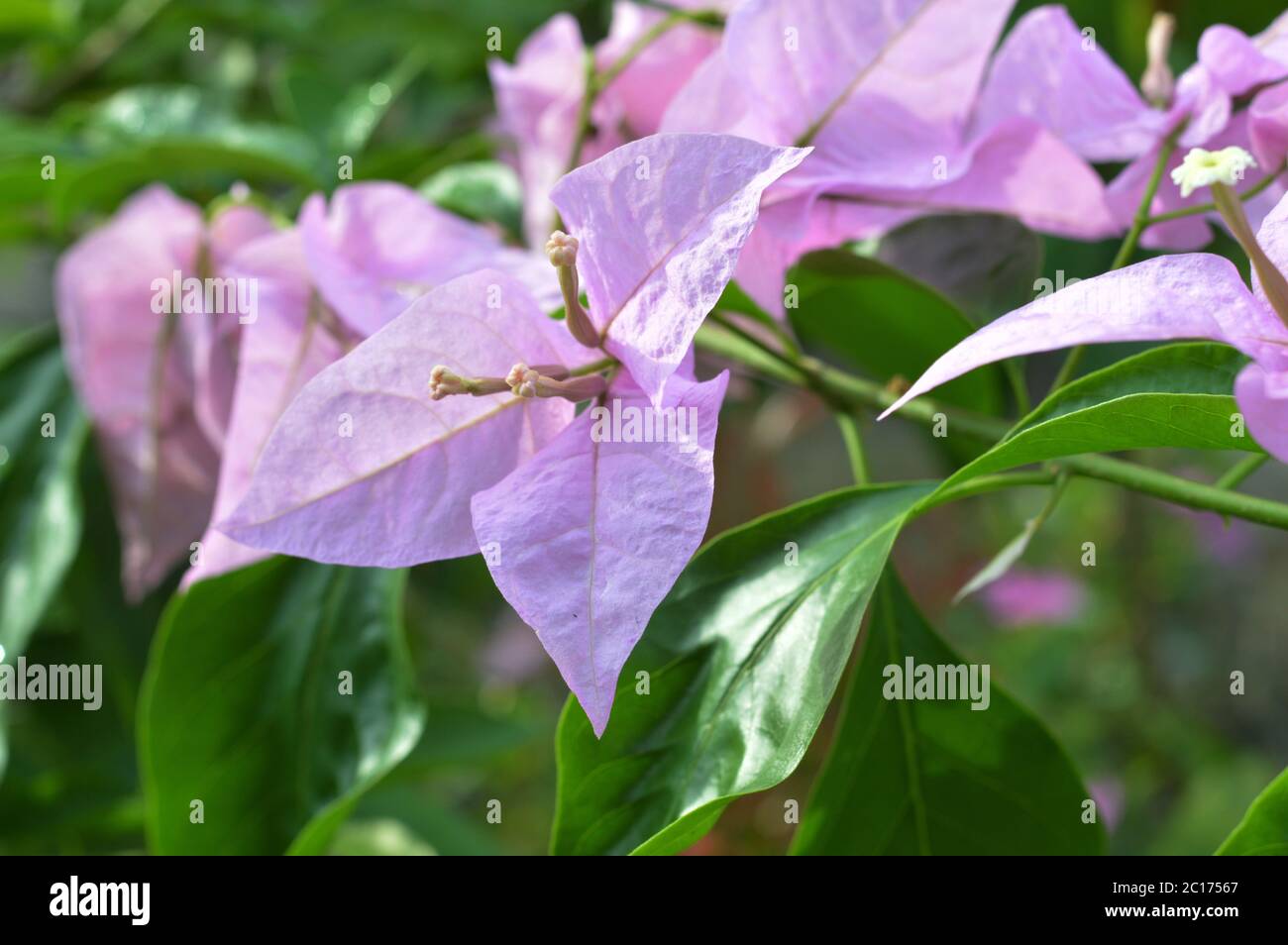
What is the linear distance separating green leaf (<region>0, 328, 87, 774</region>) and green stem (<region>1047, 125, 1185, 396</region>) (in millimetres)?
411

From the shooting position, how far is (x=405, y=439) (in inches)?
11.7

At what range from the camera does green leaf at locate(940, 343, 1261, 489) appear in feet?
0.82

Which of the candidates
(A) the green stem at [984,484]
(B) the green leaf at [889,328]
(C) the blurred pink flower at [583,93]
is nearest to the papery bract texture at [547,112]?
(C) the blurred pink flower at [583,93]

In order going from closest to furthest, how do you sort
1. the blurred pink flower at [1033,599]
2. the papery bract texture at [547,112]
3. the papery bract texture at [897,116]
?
the papery bract texture at [897,116], the papery bract texture at [547,112], the blurred pink flower at [1033,599]

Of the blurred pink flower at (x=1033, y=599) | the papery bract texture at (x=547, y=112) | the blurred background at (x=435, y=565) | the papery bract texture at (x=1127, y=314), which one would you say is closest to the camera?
the papery bract texture at (x=1127, y=314)

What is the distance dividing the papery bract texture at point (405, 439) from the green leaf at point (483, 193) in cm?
22

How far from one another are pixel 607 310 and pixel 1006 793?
185 millimetres

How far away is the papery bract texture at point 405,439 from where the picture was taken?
0.29m

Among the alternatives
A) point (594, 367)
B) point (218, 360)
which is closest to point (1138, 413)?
point (594, 367)

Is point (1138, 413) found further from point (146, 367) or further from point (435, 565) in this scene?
point (435, 565)

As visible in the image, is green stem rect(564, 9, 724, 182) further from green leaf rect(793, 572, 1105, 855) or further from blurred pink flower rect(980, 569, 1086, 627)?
blurred pink flower rect(980, 569, 1086, 627)

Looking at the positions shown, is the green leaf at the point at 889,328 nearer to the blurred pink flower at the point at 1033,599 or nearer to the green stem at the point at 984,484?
the green stem at the point at 984,484

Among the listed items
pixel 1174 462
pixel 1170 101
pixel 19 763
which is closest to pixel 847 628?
pixel 1170 101
